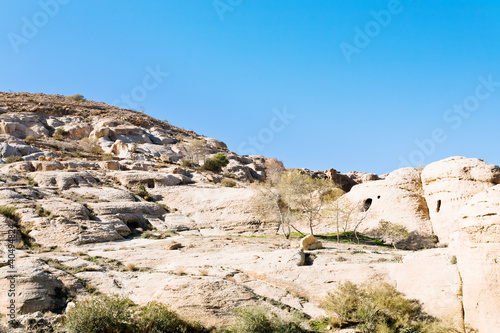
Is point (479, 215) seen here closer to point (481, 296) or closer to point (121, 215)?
point (481, 296)

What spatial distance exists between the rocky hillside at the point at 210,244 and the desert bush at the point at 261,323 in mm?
725

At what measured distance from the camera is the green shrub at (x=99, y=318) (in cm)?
919

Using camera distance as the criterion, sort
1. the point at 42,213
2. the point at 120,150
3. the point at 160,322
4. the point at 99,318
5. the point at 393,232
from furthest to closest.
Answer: the point at 120,150 → the point at 393,232 → the point at 42,213 → the point at 160,322 → the point at 99,318

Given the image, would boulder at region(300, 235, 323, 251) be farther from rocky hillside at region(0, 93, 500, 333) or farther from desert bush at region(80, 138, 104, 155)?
desert bush at region(80, 138, 104, 155)

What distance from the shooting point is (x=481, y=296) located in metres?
9.34

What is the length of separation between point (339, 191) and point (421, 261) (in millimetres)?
17379

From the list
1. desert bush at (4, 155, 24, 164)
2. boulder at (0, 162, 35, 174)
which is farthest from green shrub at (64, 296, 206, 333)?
desert bush at (4, 155, 24, 164)

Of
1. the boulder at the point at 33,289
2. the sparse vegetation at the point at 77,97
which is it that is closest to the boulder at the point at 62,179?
the boulder at the point at 33,289

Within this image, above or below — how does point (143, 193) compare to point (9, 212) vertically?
above

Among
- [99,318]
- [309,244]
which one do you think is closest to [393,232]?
[309,244]

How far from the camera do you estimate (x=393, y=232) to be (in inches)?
931

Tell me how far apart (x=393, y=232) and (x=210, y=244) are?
1206cm

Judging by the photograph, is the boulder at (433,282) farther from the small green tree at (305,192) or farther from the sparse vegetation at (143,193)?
the sparse vegetation at (143,193)

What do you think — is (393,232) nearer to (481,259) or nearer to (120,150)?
(481,259)
